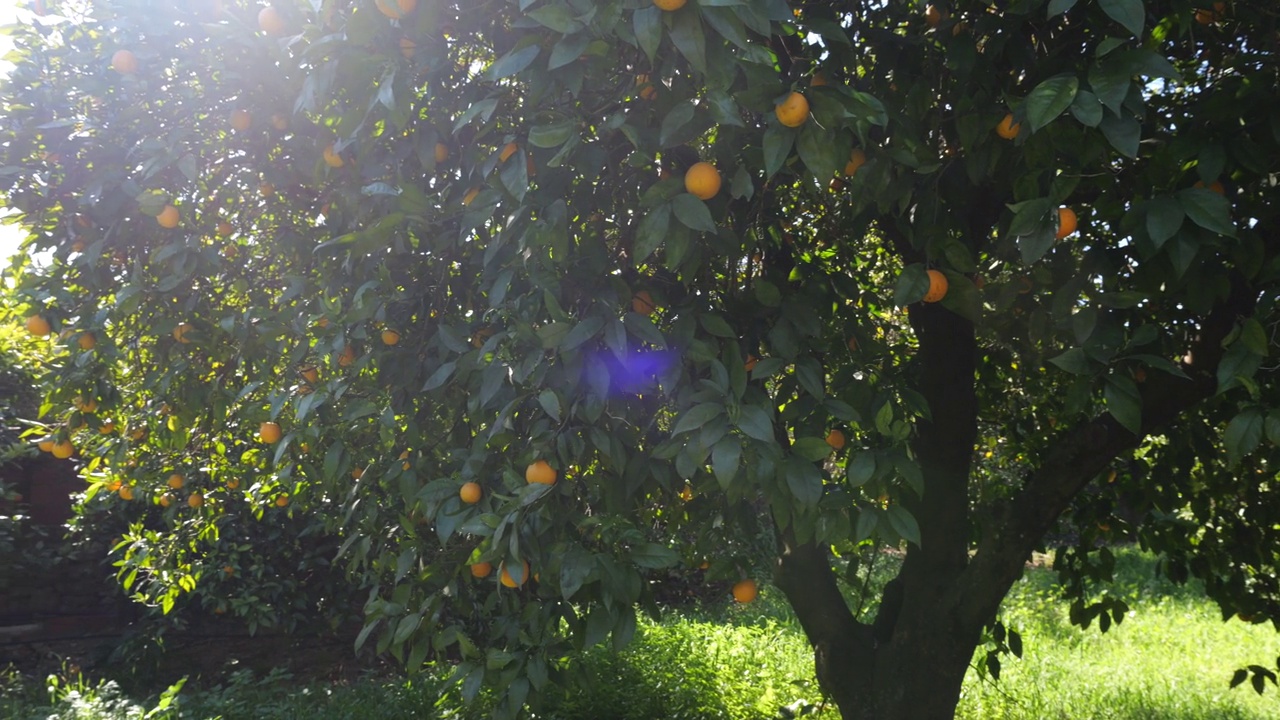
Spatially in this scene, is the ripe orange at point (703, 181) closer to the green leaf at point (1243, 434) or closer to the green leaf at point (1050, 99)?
the green leaf at point (1050, 99)

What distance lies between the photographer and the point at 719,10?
51.0 inches

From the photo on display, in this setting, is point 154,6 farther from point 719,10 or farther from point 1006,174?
point 1006,174

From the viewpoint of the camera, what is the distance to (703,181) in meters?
1.58

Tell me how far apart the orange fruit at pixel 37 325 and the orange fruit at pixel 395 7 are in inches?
49.3

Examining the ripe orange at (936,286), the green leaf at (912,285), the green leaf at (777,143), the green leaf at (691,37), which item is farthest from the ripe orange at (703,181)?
the ripe orange at (936,286)

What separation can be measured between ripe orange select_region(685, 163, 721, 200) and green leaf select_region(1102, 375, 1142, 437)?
74 cm

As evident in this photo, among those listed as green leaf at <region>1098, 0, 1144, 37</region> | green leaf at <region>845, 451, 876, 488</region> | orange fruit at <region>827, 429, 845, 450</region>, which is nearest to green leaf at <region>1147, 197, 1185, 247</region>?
green leaf at <region>1098, 0, 1144, 37</region>

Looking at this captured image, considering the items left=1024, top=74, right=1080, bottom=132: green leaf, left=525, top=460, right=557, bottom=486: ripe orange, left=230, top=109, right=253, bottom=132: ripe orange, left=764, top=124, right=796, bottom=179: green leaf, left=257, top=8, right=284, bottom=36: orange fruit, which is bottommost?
left=525, top=460, right=557, bottom=486: ripe orange

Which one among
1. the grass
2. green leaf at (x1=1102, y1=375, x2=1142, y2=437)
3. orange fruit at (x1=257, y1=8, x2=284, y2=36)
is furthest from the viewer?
the grass

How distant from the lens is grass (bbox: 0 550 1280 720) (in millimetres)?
4652

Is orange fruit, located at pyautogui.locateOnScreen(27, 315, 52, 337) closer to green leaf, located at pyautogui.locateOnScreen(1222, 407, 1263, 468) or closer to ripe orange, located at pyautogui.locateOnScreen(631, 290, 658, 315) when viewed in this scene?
ripe orange, located at pyautogui.locateOnScreen(631, 290, 658, 315)

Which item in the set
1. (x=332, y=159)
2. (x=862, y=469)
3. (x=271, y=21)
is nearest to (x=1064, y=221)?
(x=862, y=469)

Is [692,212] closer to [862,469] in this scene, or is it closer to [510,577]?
[862,469]

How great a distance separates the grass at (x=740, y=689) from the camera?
4652 millimetres
